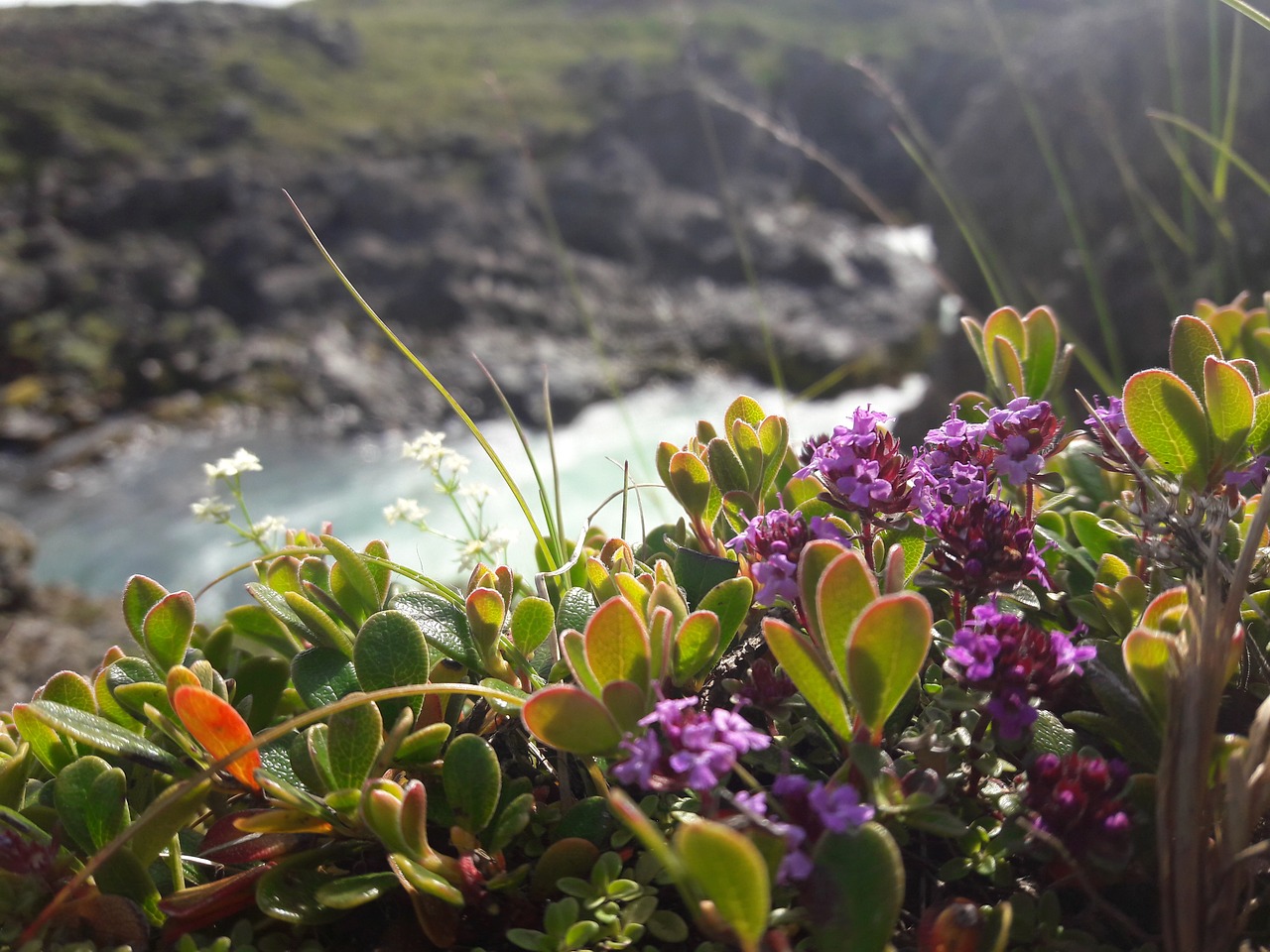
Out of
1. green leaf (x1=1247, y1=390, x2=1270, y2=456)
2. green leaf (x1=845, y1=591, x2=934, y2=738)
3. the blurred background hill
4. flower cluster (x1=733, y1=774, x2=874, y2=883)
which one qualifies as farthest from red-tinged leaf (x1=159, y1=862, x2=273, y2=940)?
the blurred background hill

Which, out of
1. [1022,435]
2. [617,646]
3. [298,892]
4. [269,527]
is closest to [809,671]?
[617,646]

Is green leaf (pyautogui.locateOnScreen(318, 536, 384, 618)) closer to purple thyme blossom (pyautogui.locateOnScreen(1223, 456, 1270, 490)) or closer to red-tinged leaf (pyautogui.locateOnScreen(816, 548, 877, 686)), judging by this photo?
red-tinged leaf (pyautogui.locateOnScreen(816, 548, 877, 686))

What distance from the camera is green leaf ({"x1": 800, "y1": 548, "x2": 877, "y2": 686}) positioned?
78cm

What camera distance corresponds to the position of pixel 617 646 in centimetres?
83

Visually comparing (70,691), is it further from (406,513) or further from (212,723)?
(406,513)

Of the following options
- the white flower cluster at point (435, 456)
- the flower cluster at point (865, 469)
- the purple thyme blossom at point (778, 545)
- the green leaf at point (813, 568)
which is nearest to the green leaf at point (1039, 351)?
the flower cluster at point (865, 469)

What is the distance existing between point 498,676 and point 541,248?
16202mm

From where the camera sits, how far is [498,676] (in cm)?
106

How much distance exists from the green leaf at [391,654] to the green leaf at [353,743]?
7 cm

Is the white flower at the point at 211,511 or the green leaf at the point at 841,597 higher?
the green leaf at the point at 841,597

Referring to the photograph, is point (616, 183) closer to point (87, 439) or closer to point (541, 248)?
point (541, 248)

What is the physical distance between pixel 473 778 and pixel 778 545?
404 millimetres

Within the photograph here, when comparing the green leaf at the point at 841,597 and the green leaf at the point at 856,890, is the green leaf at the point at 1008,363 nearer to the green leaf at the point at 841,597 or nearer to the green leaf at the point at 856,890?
the green leaf at the point at 841,597

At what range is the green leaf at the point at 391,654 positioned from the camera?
959mm
